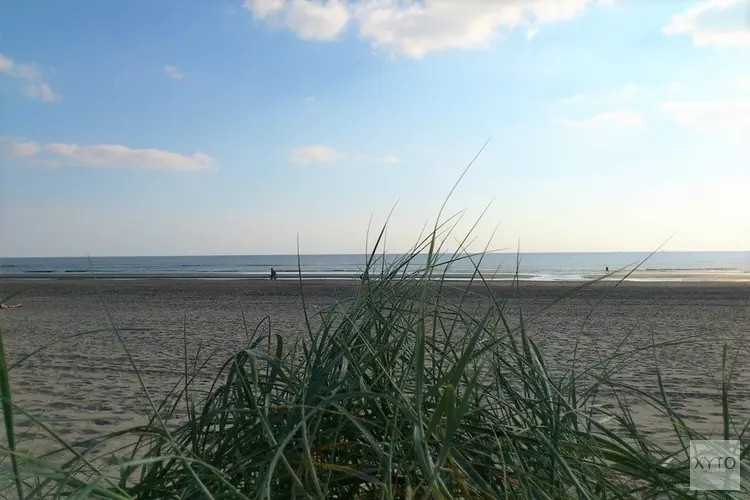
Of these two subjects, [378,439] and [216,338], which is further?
[216,338]

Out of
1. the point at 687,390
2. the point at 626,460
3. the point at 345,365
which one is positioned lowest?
the point at 687,390

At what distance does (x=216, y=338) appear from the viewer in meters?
10.1

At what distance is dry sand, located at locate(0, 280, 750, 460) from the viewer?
16.6 ft

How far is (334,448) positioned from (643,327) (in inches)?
446

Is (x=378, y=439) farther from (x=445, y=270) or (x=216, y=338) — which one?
(x=216, y=338)

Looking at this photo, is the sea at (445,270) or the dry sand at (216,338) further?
the dry sand at (216,338)

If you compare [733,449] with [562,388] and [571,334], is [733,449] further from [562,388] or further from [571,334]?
[571,334]

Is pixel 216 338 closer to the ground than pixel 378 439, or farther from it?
closer to the ground

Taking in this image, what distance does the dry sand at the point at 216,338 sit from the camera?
507 cm

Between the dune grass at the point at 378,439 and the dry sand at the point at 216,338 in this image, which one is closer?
the dune grass at the point at 378,439

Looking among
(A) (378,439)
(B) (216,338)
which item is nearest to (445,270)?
(A) (378,439)

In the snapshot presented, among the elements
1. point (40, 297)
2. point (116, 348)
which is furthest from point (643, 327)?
point (40, 297)

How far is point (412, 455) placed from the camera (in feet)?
4.26

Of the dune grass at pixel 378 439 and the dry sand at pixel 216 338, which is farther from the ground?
the dune grass at pixel 378 439
